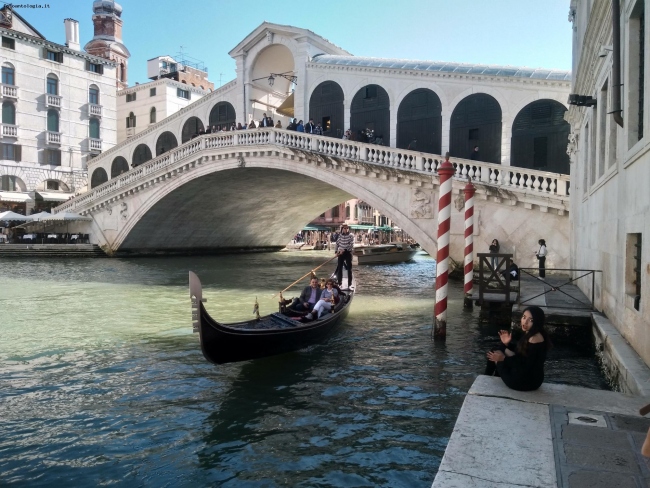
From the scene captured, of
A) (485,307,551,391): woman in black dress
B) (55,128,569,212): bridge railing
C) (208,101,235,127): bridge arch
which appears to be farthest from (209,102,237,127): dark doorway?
(485,307,551,391): woman in black dress

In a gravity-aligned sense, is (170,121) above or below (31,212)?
above

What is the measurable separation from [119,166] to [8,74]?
213 inches

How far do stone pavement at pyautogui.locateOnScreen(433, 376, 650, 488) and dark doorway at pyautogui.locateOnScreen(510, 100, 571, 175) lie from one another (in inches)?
406

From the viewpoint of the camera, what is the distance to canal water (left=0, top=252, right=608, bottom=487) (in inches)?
122

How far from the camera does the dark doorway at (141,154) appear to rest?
2319cm

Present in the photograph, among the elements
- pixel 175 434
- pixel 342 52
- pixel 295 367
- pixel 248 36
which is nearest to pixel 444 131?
pixel 342 52

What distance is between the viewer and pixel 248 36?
17.8 meters

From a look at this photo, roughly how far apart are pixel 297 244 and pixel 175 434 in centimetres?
2678

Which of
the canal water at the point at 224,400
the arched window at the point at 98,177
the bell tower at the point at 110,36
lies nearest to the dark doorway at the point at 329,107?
the canal water at the point at 224,400

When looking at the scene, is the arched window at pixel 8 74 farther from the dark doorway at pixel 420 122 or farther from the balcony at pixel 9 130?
the dark doorway at pixel 420 122

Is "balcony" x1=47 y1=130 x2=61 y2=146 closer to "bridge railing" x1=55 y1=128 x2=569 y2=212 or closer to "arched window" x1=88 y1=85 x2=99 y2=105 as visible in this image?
"arched window" x1=88 y1=85 x2=99 y2=105

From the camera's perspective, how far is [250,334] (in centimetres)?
491

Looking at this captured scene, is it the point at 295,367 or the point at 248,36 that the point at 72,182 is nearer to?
the point at 248,36

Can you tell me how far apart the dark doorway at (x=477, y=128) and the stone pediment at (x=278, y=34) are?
222 inches
